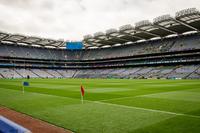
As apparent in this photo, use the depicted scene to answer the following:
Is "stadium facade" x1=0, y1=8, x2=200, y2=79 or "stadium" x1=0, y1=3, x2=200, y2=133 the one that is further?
"stadium facade" x1=0, y1=8, x2=200, y2=79

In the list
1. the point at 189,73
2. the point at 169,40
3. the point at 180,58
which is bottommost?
the point at 189,73

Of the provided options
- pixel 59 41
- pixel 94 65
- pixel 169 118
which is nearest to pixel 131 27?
pixel 59 41

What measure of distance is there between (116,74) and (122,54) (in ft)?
47.3

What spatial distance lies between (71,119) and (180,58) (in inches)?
2988

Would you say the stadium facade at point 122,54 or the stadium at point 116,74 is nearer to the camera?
the stadium at point 116,74

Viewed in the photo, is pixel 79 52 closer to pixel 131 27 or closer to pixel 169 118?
pixel 131 27

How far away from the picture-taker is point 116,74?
8800 cm

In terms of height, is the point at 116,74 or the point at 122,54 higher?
the point at 122,54

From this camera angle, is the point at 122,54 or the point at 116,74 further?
the point at 122,54

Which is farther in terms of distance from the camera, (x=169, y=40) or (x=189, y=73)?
(x=169, y=40)

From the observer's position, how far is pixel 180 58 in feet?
252

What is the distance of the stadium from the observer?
9.04 meters

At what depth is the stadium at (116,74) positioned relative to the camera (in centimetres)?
904

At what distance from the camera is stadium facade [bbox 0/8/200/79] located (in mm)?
65938
